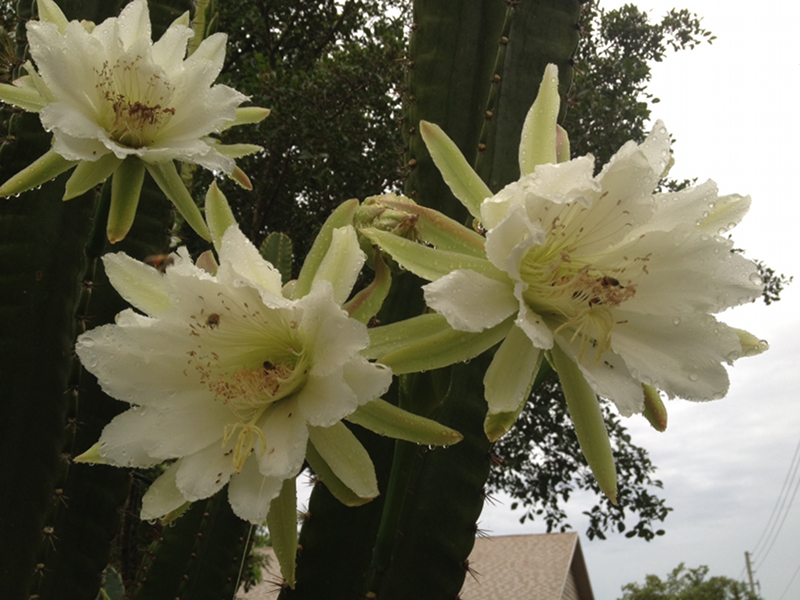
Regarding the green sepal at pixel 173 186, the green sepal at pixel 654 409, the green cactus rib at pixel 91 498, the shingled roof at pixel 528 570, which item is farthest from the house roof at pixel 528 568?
the green sepal at pixel 654 409

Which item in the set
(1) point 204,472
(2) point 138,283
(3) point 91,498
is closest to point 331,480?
(1) point 204,472

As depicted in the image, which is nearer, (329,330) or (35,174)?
(329,330)

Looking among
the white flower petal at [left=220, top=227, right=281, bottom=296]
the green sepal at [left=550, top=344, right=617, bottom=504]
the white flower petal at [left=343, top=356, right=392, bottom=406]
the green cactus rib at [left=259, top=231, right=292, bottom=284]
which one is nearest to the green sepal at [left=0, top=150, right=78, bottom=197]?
the green cactus rib at [left=259, top=231, right=292, bottom=284]

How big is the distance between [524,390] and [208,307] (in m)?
0.40

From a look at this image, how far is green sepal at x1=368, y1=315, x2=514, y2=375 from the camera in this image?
79 centimetres

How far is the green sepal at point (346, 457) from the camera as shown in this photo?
0.81 metres

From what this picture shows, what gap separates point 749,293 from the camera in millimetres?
851

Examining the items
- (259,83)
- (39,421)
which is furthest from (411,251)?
(259,83)

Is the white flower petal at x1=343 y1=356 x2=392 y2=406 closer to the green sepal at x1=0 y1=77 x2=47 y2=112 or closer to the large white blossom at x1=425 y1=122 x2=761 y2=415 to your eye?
the large white blossom at x1=425 y1=122 x2=761 y2=415

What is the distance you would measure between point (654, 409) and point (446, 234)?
0.37 metres

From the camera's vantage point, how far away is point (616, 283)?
876 mm

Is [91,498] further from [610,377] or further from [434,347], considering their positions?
[610,377]

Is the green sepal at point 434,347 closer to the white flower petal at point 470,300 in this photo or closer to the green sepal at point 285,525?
the white flower petal at point 470,300

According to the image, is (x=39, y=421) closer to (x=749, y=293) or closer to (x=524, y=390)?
(x=524, y=390)
